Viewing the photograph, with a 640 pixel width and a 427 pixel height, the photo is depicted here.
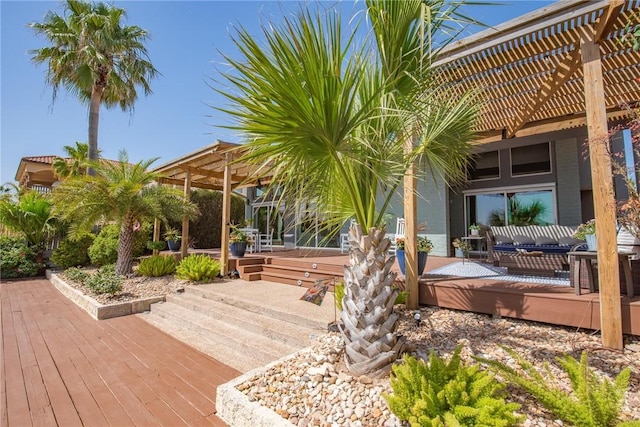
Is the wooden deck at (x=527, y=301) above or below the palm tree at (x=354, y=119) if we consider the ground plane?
below

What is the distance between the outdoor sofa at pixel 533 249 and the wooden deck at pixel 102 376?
5594 millimetres

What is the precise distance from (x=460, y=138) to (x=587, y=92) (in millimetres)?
1532

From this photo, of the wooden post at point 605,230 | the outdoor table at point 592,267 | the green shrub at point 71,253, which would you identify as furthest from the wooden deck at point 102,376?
the green shrub at point 71,253

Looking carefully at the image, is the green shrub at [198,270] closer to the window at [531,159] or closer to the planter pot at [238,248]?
the planter pot at [238,248]

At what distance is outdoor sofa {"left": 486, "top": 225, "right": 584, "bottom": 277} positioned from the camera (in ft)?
18.2

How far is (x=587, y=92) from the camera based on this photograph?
11.2ft

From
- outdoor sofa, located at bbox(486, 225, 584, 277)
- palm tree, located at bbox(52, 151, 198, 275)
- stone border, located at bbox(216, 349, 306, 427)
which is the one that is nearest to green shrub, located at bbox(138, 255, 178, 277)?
palm tree, located at bbox(52, 151, 198, 275)

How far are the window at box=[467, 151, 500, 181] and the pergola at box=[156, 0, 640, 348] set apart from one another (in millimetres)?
3114

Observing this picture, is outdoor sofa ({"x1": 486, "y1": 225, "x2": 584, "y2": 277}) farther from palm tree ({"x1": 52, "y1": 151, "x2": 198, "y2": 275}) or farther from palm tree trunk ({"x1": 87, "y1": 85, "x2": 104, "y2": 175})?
palm tree trunk ({"x1": 87, "y1": 85, "x2": 104, "y2": 175})

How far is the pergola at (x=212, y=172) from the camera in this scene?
8.24m

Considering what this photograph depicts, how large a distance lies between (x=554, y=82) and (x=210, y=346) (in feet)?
24.0

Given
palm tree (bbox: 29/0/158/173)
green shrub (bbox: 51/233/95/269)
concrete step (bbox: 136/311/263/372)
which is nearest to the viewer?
concrete step (bbox: 136/311/263/372)

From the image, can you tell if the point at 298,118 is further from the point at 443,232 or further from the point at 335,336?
the point at 443,232

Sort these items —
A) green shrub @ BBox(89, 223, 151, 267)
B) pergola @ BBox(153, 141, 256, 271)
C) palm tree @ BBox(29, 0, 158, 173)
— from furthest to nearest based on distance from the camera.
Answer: palm tree @ BBox(29, 0, 158, 173) → green shrub @ BBox(89, 223, 151, 267) → pergola @ BBox(153, 141, 256, 271)
